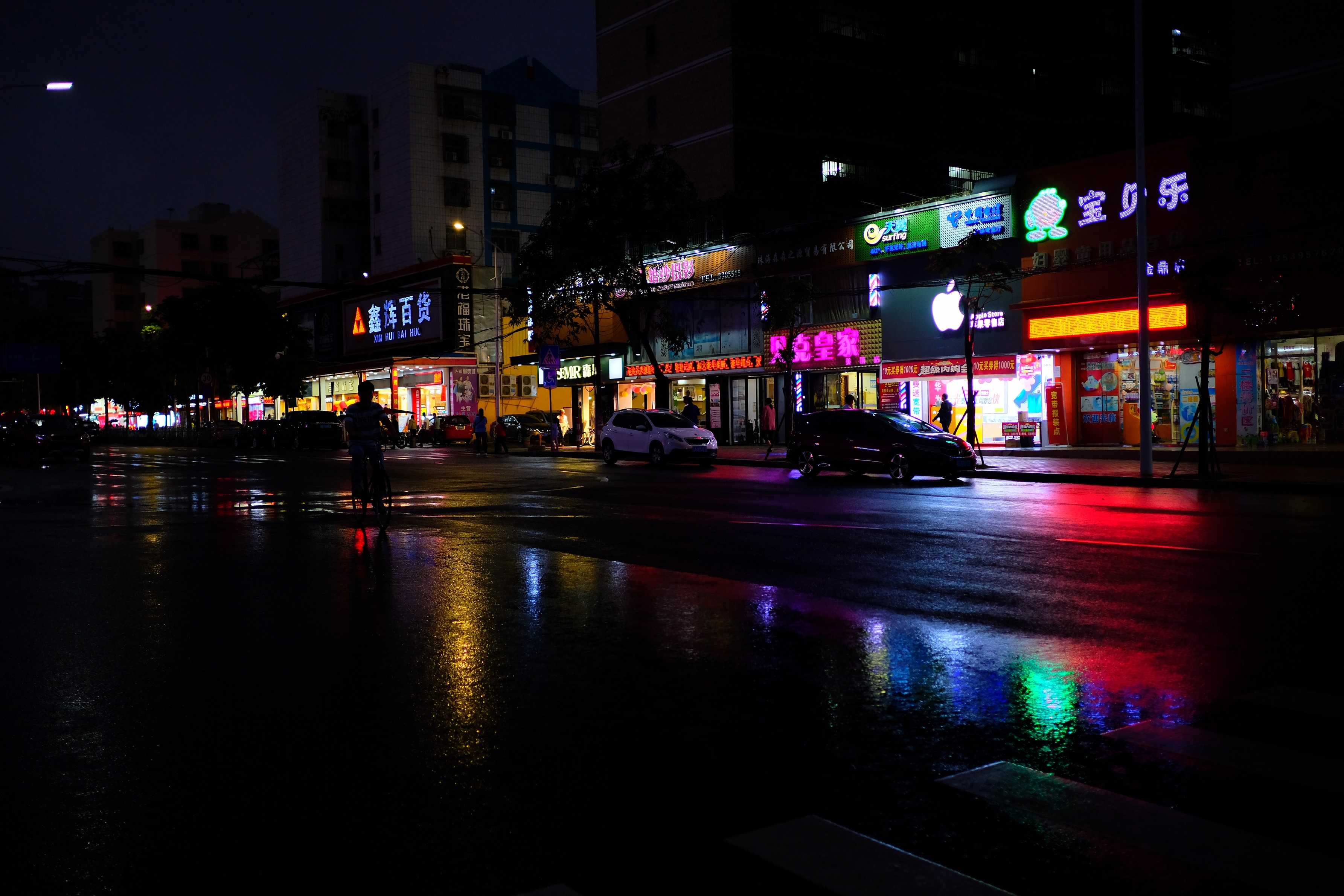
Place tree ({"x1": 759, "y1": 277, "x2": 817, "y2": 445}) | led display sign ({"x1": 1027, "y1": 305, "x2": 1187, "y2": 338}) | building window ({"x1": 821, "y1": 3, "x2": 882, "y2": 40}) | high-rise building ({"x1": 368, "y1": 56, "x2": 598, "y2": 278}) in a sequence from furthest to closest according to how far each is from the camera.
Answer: high-rise building ({"x1": 368, "y1": 56, "x2": 598, "y2": 278}) < building window ({"x1": 821, "y1": 3, "x2": 882, "y2": 40}) < tree ({"x1": 759, "y1": 277, "x2": 817, "y2": 445}) < led display sign ({"x1": 1027, "y1": 305, "x2": 1187, "y2": 338})

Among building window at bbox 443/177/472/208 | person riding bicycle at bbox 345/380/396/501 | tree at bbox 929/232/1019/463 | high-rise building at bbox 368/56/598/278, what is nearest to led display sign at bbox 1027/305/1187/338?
tree at bbox 929/232/1019/463

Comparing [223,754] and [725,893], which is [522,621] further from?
[725,893]

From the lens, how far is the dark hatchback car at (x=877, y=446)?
24.0 metres

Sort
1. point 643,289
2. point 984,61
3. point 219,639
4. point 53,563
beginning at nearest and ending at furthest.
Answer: point 219,639, point 53,563, point 643,289, point 984,61

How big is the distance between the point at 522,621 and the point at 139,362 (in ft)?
286

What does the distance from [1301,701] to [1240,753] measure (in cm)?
113

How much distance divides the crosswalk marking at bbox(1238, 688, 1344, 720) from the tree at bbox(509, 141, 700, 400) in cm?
3387

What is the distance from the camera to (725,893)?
351 cm

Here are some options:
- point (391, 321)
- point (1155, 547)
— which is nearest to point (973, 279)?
point (1155, 547)

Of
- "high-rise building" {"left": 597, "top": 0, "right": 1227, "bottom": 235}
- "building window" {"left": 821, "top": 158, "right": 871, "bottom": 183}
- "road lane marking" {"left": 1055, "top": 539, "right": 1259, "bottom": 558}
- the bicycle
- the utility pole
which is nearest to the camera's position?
"road lane marking" {"left": 1055, "top": 539, "right": 1259, "bottom": 558}

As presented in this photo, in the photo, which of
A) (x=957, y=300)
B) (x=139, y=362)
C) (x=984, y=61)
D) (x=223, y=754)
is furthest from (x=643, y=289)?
(x=139, y=362)

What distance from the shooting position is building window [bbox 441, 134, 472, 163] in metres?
74.0

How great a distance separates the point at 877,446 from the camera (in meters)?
24.9

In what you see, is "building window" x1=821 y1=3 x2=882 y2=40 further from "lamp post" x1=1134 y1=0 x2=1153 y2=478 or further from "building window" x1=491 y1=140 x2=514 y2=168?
"building window" x1=491 y1=140 x2=514 y2=168
